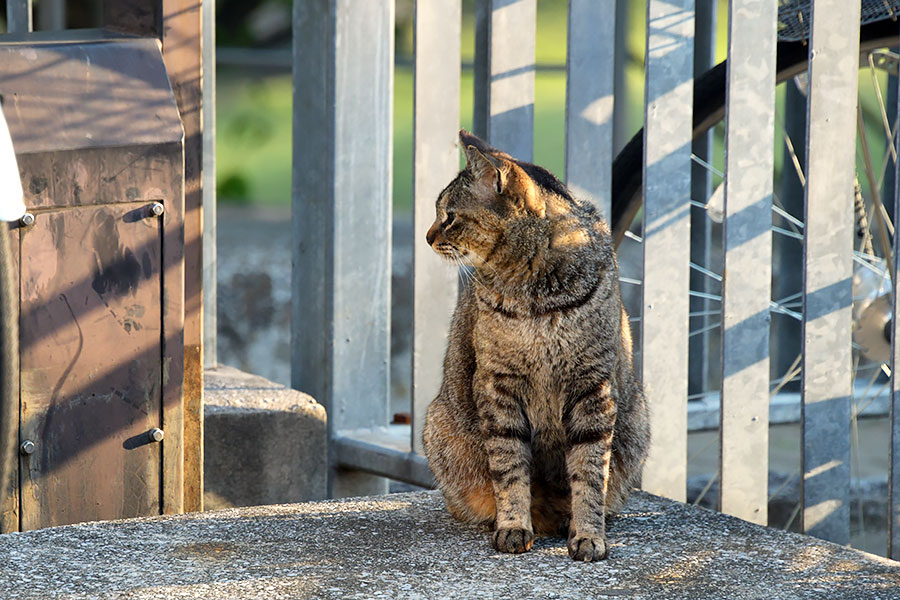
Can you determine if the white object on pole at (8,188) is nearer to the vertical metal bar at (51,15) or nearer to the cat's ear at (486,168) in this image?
the cat's ear at (486,168)

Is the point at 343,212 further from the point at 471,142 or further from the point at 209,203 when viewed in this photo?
the point at 471,142

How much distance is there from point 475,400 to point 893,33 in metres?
1.41

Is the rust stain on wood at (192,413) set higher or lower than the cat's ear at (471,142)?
lower

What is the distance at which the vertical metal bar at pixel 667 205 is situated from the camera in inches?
98.0

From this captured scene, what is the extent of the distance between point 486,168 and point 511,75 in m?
0.80

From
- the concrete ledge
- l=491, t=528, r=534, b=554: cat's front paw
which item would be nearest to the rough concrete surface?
the concrete ledge

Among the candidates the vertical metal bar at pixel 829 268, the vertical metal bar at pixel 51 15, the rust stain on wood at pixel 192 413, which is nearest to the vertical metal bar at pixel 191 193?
the rust stain on wood at pixel 192 413

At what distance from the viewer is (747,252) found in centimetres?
244

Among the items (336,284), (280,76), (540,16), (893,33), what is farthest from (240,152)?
(893,33)

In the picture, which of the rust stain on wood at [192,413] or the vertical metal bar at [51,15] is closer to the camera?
the rust stain on wood at [192,413]

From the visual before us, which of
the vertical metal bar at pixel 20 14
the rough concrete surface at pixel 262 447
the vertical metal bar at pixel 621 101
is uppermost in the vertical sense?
the vertical metal bar at pixel 621 101

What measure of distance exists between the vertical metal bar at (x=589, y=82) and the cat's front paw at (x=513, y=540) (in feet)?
2.87

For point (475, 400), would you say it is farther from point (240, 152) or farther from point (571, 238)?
point (240, 152)

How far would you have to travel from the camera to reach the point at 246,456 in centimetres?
307
